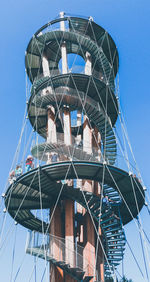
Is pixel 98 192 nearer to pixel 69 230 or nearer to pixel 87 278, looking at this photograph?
pixel 69 230

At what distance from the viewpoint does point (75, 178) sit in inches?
677

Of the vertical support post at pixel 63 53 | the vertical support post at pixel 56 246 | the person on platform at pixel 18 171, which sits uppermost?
the vertical support post at pixel 63 53

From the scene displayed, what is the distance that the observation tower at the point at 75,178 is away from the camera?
53.7 feet

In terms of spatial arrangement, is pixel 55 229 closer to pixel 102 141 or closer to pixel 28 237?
pixel 28 237

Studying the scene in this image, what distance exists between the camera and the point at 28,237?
16.0 m

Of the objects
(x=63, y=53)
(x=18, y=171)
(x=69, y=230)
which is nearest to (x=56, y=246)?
(x=69, y=230)

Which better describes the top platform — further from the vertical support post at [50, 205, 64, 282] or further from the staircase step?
the staircase step

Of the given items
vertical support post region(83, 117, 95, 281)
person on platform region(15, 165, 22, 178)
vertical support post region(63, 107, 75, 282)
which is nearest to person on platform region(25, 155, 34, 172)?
person on platform region(15, 165, 22, 178)

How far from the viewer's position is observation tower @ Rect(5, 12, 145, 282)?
53.7 feet

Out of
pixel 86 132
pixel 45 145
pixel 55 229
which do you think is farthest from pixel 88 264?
pixel 86 132

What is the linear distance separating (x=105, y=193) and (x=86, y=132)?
4092 mm

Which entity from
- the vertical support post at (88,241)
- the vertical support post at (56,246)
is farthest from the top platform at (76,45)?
the vertical support post at (56,246)

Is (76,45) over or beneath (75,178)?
over

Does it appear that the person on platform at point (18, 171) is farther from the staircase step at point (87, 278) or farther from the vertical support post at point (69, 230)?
the staircase step at point (87, 278)
